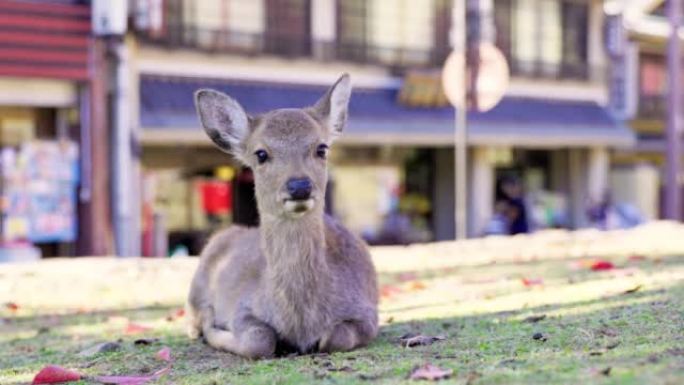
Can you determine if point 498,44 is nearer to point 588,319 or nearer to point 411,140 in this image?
point 411,140

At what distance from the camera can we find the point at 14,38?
17.4 m

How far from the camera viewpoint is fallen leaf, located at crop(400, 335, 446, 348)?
6363 millimetres

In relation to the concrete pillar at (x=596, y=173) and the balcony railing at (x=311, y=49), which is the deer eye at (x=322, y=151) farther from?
the concrete pillar at (x=596, y=173)

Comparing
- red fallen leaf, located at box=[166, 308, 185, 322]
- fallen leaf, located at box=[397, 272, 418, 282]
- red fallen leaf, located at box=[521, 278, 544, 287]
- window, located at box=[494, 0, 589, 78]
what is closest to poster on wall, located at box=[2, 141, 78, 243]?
fallen leaf, located at box=[397, 272, 418, 282]

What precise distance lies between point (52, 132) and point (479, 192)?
1187cm

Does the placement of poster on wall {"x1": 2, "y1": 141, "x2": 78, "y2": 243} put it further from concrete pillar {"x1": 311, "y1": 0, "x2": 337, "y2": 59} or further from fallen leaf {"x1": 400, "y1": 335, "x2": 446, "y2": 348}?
fallen leaf {"x1": 400, "y1": 335, "x2": 446, "y2": 348}

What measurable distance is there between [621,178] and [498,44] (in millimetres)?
6918

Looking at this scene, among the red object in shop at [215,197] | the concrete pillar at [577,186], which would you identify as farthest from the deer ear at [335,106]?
the concrete pillar at [577,186]

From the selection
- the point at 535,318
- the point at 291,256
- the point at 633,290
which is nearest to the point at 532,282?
the point at 633,290

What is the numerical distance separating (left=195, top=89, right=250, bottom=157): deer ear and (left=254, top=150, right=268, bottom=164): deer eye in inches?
13.2

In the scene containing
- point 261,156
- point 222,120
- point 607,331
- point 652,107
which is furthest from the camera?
point 652,107

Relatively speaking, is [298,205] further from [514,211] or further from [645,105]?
[645,105]

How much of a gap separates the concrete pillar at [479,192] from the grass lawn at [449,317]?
12.0 m

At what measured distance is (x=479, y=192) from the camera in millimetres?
26906
